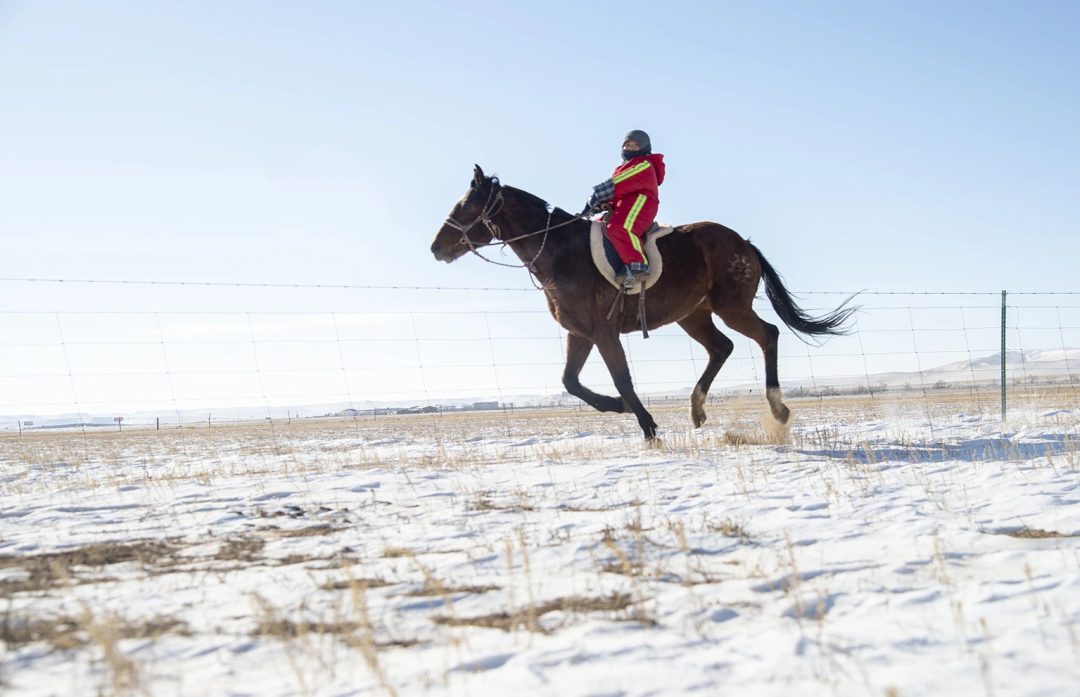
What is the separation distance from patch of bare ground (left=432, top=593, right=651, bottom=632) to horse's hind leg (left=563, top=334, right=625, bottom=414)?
513 centimetres

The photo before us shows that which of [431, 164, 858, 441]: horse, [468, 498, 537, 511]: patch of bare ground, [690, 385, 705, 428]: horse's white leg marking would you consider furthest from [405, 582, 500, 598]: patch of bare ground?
[690, 385, 705, 428]: horse's white leg marking

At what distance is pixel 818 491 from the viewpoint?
457 cm

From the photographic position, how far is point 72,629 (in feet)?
7.70

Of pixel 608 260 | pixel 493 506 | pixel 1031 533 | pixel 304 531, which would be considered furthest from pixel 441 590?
pixel 608 260

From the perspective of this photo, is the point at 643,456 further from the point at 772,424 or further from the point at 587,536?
the point at 587,536

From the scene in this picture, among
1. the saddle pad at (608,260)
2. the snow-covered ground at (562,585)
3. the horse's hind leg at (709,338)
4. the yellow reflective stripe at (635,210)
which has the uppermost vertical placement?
the yellow reflective stripe at (635,210)

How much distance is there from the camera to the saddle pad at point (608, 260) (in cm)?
728

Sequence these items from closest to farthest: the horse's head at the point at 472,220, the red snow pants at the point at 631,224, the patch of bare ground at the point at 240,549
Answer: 1. the patch of bare ground at the point at 240,549
2. the red snow pants at the point at 631,224
3. the horse's head at the point at 472,220

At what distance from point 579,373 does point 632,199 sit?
6.47 feet

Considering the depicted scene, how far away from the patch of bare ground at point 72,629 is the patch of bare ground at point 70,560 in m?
0.44

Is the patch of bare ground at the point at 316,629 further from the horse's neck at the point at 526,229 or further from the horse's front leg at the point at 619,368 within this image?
the horse's neck at the point at 526,229

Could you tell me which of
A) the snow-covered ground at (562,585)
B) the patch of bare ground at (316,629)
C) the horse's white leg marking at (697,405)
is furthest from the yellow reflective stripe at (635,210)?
the patch of bare ground at (316,629)

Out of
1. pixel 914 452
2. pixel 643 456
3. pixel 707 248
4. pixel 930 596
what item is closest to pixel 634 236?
pixel 707 248

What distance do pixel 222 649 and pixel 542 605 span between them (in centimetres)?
105
